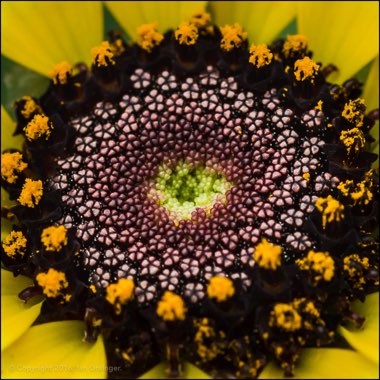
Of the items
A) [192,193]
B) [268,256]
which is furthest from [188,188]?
[268,256]

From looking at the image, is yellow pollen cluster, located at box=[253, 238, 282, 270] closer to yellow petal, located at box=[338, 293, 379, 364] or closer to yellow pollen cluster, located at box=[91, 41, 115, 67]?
yellow petal, located at box=[338, 293, 379, 364]

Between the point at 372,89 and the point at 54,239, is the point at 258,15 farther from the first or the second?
the point at 54,239

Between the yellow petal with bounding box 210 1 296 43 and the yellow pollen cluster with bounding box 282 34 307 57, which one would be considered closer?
the yellow pollen cluster with bounding box 282 34 307 57

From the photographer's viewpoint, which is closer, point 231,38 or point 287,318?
point 287,318

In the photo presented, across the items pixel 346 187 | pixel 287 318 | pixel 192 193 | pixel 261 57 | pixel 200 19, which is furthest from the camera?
pixel 200 19

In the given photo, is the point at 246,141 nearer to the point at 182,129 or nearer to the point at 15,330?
the point at 182,129

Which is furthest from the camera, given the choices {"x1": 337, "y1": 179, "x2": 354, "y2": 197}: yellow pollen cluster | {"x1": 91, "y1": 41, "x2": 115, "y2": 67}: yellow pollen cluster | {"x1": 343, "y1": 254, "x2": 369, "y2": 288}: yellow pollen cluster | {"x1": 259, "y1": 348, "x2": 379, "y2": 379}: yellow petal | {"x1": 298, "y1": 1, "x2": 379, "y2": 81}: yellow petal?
{"x1": 298, "y1": 1, "x2": 379, "y2": 81}: yellow petal

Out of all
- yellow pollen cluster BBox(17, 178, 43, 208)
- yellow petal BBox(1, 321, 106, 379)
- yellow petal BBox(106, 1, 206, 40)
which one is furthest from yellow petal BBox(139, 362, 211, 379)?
yellow petal BBox(106, 1, 206, 40)
